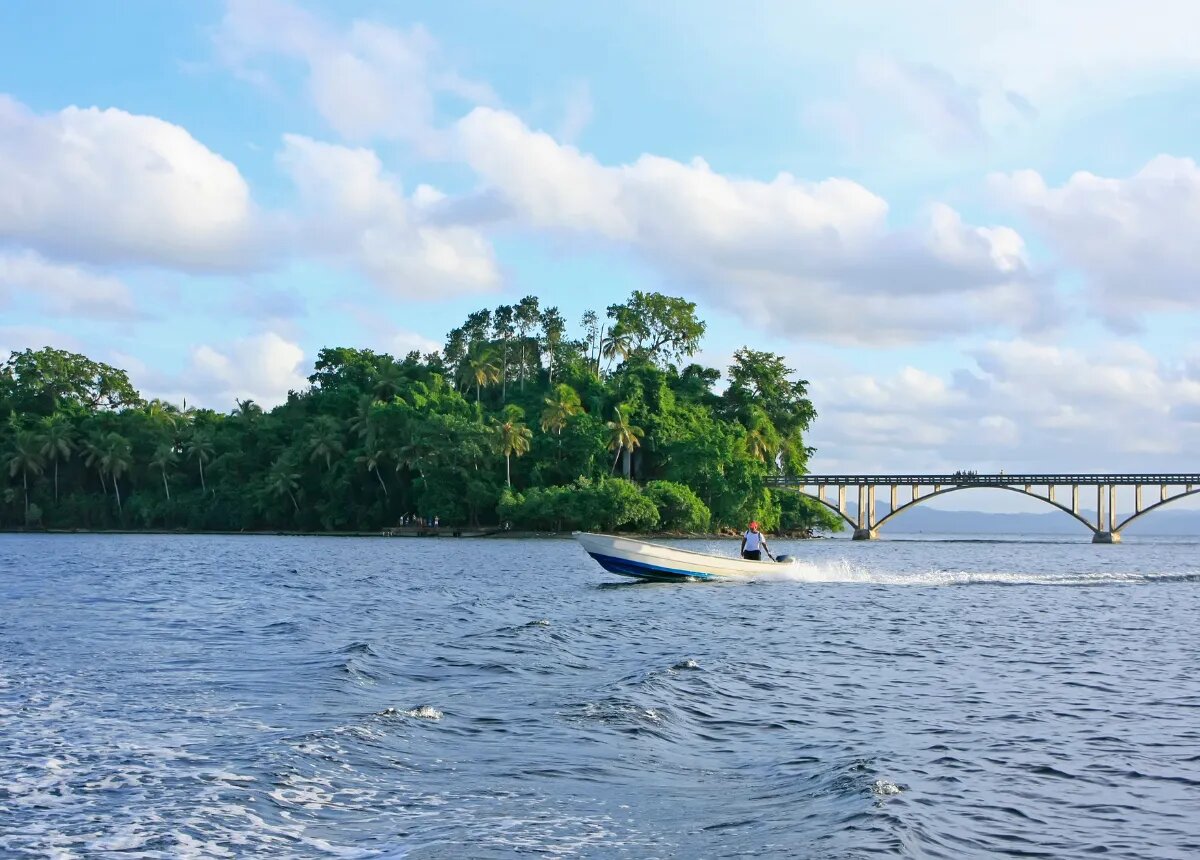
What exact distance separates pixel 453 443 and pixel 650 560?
206ft

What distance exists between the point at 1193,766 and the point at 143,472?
118 metres

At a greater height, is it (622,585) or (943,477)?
(943,477)

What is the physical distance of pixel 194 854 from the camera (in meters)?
9.11

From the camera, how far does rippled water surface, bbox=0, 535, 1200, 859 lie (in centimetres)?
993

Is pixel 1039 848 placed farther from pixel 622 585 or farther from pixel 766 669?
pixel 622 585

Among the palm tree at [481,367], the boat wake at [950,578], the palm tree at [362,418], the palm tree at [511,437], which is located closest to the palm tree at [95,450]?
Answer: the palm tree at [362,418]

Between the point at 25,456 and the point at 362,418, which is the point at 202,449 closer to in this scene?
the point at 25,456

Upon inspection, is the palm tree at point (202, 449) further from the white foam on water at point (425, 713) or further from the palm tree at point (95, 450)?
the white foam on water at point (425, 713)

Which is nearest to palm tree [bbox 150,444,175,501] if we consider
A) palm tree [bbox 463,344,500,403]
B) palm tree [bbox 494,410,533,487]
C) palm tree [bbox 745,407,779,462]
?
palm tree [bbox 463,344,500,403]

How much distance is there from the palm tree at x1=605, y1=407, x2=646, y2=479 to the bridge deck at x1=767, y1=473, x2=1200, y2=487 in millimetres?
17213

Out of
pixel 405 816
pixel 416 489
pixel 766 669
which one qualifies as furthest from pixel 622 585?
pixel 416 489

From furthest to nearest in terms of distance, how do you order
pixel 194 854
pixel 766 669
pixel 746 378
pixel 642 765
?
pixel 746 378 → pixel 766 669 → pixel 642 765 → pixel 194 854

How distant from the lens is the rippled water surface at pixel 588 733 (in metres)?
9.93

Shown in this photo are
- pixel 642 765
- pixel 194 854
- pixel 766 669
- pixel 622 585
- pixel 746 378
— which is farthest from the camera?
pixel 746 378
